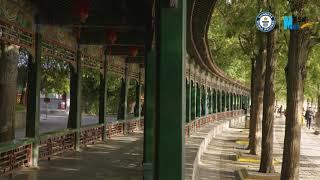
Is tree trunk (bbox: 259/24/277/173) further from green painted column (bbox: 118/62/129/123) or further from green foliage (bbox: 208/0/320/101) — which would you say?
green painted column (bbox: 118/62/129/123)

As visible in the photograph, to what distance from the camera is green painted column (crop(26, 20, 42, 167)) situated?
12.5m

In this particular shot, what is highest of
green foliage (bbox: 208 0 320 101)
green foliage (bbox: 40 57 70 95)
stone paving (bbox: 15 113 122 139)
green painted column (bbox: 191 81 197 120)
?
A: green foliage (bbox: 208 0 320 101)

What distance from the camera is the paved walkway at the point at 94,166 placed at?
11.4 meters

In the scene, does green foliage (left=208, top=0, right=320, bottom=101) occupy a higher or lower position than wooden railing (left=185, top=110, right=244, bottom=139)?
higher

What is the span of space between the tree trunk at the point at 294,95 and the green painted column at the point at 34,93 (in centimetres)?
600

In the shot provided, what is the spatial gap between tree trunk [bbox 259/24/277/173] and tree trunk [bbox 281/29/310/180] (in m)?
3.74

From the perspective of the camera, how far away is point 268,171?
15.3 meters

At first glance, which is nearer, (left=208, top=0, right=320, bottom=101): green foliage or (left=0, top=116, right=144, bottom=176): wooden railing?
(left=0, top=116, right=144, bottom=176): wooden railing

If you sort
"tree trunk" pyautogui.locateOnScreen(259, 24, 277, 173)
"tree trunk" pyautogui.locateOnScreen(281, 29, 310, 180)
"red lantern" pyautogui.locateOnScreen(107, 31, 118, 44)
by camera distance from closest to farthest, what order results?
"tree trunk" pyautogui.locateOnScreen(281, 29, 310, 180) → "red lantern" pyautogui.locateOnScreen(107, 31, 118, 44) → "tree trunk" pyautogui.locateOnScreen(259, 24, 277, 173)

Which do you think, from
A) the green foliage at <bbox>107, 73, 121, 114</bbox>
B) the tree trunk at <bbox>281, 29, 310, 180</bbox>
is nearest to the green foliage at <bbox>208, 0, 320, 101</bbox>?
the tree trunk at <bbox>281, 29, 310, 180</bbox>

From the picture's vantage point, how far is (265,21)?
12867mm

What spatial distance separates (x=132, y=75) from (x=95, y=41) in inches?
390

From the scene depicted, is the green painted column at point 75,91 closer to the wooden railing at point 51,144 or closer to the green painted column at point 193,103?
the wooden railing at point 51,144

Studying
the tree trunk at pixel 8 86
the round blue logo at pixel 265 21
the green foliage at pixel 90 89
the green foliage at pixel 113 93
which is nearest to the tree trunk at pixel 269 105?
the round blue logo at pixel 265 21
